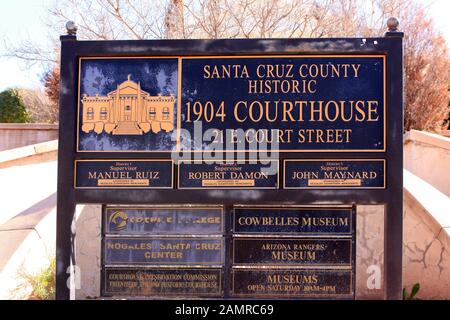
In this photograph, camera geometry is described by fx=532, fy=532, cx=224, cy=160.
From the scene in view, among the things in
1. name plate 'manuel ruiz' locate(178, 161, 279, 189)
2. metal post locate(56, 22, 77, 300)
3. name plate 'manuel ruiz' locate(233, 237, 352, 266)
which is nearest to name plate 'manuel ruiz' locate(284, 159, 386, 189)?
name plate 'manuel ruiz' locate(178, 161, 279, 189)

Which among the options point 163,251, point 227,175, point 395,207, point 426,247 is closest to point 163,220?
point 163,251

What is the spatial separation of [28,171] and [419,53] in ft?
40.8

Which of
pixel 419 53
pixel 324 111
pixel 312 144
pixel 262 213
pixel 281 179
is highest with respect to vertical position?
pixel 419 53

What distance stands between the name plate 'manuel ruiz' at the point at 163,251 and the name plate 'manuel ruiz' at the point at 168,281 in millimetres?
75

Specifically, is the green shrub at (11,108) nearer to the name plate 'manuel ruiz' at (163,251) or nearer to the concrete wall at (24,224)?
the concrete wall at (24,224)

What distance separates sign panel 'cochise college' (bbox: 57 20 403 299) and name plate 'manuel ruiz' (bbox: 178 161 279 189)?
0.01 m

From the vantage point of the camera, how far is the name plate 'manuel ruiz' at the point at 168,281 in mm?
4531

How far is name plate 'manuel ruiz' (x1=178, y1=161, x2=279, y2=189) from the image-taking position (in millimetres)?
4480

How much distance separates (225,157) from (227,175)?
6.0 inches

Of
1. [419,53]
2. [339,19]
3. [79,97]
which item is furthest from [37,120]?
[79,97]

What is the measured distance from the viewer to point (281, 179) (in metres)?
4.47

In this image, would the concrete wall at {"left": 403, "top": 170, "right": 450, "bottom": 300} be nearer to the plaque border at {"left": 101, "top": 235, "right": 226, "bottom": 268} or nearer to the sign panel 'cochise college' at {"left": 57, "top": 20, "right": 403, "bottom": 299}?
the sign panel 'cochise college' at {"left": 57, "top": 20, "right": 403, "bottom": 299}

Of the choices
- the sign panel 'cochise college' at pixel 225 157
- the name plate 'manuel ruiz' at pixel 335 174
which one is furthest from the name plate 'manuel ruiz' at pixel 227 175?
the name plate 'manuel ruiz' at pixel 335 174

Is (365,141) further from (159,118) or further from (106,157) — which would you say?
(106,157)
